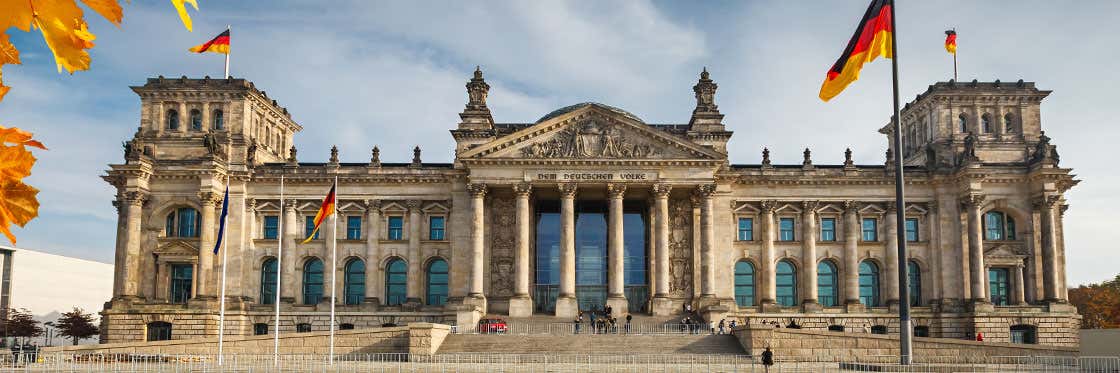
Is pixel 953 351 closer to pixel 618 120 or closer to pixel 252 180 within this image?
pixel 618 120

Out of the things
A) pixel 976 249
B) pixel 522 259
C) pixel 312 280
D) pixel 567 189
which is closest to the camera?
pixel 567 189

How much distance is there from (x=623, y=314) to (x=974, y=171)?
82.3 ft

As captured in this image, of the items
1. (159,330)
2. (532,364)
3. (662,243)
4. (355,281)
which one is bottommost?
(532,364)

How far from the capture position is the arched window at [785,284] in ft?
232

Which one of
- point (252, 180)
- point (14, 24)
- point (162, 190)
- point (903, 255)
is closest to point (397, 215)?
point (252, 180)

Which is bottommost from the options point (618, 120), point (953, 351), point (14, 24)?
point (953, 351)

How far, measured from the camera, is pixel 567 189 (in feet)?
214

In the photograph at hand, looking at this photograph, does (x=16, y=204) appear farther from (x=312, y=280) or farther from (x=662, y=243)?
(x=312, y=280)

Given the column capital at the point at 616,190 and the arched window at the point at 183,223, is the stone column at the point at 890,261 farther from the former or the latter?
the arched window at the point at 183,223

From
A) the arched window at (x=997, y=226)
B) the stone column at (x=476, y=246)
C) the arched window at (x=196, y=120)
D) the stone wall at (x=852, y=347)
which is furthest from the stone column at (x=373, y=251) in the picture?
the arched window at (x=997, y=226)

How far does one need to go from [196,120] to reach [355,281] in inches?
621

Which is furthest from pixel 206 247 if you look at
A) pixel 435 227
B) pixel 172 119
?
pixel 435 227

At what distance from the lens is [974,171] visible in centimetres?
6725

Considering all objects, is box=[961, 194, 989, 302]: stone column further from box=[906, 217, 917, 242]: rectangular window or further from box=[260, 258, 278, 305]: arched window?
box=[260, 258, 278, 305]: arched window
